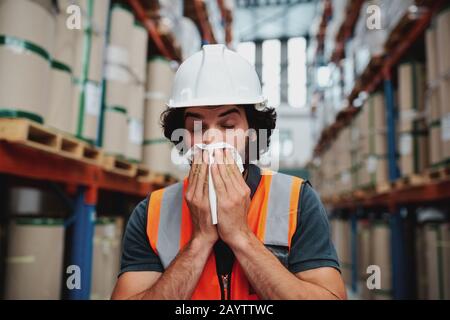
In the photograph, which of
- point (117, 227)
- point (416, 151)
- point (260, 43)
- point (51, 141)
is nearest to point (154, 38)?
point (117, 227)

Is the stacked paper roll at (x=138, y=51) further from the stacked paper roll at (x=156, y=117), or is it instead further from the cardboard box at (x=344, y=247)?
the cardboard box at (x=344, y=247)

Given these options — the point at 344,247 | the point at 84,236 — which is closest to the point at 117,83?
the point at 84,236

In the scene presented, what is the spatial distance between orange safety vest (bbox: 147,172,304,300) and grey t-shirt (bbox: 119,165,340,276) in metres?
0.03

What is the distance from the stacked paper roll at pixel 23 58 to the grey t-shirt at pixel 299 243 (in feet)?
3.35

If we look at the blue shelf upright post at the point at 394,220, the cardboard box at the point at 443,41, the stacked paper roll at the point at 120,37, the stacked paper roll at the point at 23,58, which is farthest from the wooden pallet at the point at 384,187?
the stacked paper roll at the point at 23,58

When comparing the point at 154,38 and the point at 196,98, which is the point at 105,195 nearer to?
the point at 154,38

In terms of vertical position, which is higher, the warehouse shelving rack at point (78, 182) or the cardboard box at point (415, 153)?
the cardboard box at point (415, 153)

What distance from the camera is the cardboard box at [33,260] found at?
236 centimetres

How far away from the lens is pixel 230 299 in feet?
4.61

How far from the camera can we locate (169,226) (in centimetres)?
150

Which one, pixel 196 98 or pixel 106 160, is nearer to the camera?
pixel 196 98

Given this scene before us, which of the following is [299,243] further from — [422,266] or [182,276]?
[422,266]

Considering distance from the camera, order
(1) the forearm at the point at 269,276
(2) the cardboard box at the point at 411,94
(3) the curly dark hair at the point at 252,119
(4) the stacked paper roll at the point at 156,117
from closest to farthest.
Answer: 1. (1) the forearm at the point at 269,276
2. (3) the curly dark hair at the point at 252,119
3. (2) the cardboard box at the point at 411,94
4. (4) the stacked paper roll at the point at 156,117

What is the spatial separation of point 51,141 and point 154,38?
2564 mm
